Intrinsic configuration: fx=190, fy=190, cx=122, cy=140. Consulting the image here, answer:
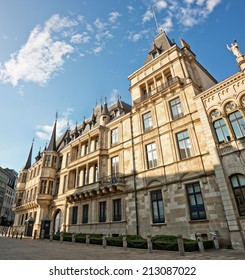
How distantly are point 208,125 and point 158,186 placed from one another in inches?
280

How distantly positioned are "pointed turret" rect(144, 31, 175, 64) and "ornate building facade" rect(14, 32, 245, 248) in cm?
16

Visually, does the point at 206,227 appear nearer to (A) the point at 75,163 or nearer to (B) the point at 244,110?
(B) the point at 244,110

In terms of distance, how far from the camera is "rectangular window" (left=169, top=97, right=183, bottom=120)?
19219mm

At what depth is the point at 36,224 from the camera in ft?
104

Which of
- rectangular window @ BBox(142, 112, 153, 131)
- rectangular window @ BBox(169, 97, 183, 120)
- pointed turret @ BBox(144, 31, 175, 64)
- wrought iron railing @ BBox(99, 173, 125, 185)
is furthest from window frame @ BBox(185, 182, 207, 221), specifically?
pointed turret @ BBox(144, 31, 175, 64)

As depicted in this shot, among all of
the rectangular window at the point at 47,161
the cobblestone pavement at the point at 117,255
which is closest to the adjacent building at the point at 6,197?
the rectangular window at the point at 47,161

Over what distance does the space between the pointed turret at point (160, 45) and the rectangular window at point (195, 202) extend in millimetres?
17422

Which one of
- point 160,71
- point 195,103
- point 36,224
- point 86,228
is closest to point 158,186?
point 195,103

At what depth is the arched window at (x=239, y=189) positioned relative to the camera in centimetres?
1280

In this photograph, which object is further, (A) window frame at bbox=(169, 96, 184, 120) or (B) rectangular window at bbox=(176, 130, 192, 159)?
(A) window frame at bbox=(169, 96, 184, 120)

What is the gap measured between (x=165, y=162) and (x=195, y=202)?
176 inches

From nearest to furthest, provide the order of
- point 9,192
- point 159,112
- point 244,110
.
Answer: point 244,110
point 159,112
point 9,192

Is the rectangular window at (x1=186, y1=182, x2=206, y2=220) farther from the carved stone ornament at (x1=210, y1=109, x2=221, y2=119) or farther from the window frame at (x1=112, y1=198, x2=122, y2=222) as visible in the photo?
the window frame at (x1=112, y1=198, x2=122, y2=222)
